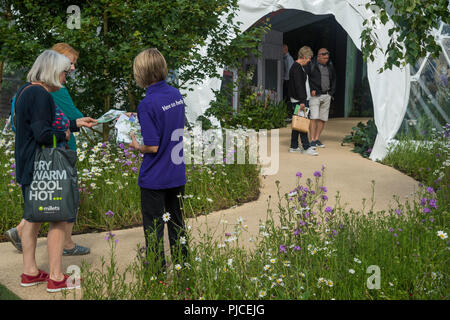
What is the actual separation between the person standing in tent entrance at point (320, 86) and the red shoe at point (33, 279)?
21.2 feet

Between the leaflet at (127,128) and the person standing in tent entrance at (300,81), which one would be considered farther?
the person standing in tent entrance at (300,81)

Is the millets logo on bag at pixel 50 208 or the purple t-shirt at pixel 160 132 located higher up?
the purple t-shirt at pixel 160 132

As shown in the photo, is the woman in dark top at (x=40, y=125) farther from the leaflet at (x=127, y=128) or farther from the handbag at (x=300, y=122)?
the handbag at (x=300, y=122)

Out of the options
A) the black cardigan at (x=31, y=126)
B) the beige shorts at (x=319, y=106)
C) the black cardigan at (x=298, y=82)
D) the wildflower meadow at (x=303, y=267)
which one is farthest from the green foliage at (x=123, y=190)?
the beige shorts at (x=319, y=106)

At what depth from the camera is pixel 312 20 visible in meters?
14.8

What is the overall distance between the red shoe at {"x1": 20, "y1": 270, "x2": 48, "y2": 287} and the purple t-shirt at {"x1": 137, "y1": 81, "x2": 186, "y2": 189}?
1.06 metres

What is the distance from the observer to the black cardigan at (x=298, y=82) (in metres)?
8.93

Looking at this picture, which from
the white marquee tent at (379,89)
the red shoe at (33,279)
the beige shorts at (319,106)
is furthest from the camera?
the beige shorts at (319,106)

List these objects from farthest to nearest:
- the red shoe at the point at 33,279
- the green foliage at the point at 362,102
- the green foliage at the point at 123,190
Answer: the green foliage at the point at 362,102, the green foliage at the point at 123,190, the red shoe at the point at 33,279

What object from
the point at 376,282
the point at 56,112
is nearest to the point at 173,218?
the point at 56,112

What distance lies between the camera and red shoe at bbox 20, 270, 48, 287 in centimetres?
379

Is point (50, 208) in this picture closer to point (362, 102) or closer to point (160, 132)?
point (160, 132)

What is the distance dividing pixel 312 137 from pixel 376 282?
671 centimetres
